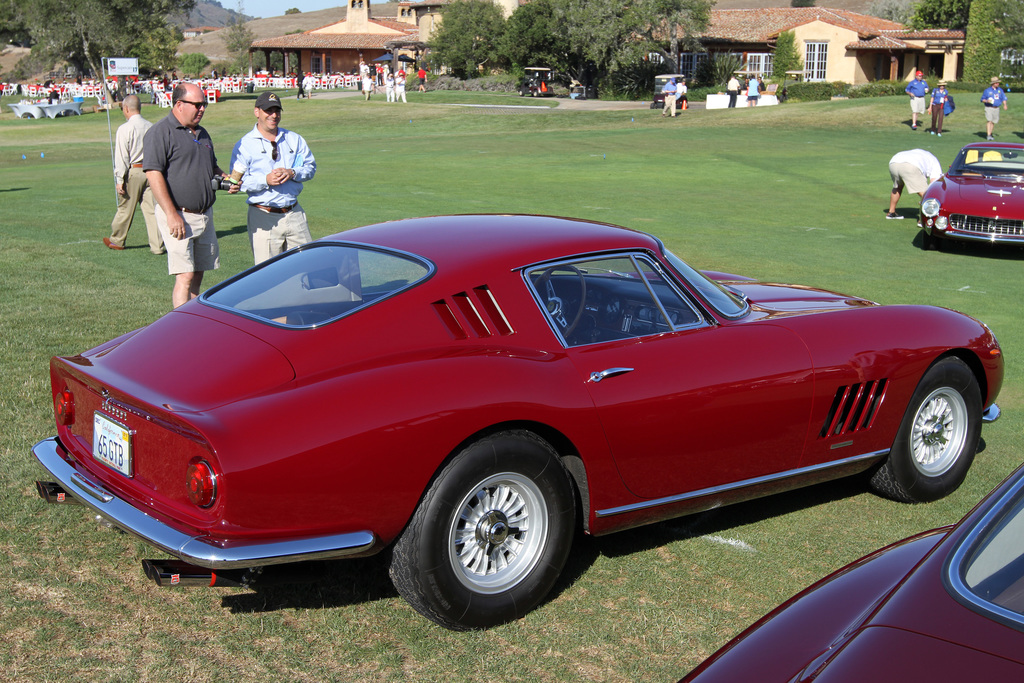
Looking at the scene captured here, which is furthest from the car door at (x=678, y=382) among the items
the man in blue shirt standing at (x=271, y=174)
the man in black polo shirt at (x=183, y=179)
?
the man in black polo shirt at (x=183, y=179)

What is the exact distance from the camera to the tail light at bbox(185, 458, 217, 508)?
335 centimetres

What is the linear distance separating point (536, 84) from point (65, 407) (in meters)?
56.0

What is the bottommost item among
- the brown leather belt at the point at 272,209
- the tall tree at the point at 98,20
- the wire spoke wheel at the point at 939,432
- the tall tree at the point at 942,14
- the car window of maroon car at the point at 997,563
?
the wire spoke wheel at the point at 939,432

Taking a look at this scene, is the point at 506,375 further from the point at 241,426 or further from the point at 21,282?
the point at 21,282

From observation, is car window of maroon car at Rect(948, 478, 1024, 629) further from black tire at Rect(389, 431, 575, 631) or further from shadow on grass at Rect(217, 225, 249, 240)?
shadow on grass at Rect(217, 225, 249, 240)

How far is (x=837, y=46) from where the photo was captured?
2579 inches

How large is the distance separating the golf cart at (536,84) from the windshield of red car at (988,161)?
4476 cm

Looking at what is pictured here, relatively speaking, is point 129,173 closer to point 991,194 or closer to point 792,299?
point 792,299

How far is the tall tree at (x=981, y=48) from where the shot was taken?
51.9 metres

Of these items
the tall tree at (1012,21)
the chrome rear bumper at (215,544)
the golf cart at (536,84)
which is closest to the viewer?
the chrome rear bumper at (215,544)

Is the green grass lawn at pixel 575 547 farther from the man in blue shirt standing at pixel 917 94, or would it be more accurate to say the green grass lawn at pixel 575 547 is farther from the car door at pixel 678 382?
the man in blue shirt standing at pixel 917 94

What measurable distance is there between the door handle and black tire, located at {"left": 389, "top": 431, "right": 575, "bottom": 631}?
0.38 m

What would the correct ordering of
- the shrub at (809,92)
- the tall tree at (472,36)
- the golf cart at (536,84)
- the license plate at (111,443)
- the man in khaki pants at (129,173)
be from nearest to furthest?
the license plate at (111,443) → the man in khaki pants at (129,173) → the shrub at (809,92) → the golf cart at (536,84) → the tall tree at (472,36)

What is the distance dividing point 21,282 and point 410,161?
1611 centimetres
